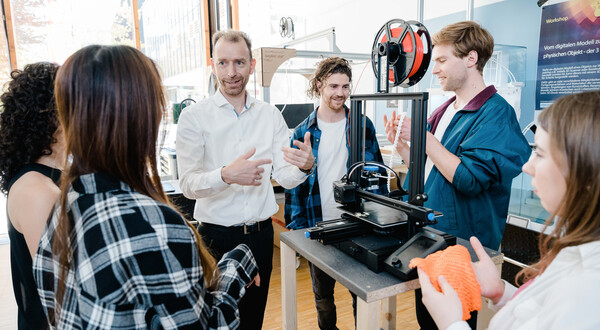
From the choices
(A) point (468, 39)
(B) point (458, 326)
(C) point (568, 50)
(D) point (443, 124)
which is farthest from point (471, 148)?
(C) point (568, 50)

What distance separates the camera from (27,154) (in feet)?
3.03

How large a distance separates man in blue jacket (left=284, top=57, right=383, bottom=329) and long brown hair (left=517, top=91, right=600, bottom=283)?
1215 millimetres

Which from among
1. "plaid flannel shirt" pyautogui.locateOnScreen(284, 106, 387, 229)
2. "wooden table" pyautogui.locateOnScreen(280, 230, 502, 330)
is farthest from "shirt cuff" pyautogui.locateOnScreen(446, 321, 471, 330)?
"plaid flannel shirt" pyautogui.locateOnScreen(284, 106, 387, 229)

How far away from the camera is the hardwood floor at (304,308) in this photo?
7.22 ft

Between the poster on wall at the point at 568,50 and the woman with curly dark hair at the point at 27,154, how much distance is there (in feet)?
8.59

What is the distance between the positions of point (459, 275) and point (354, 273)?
0.87 ft

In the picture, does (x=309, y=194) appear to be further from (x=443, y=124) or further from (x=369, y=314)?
(x=369, y=314)

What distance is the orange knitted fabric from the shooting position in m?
0.76

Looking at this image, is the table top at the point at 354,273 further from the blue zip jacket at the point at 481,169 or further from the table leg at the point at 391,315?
the table leg at the point at 391,315

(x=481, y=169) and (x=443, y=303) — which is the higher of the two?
(x=481, y=169)

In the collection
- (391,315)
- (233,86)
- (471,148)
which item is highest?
(233,86)

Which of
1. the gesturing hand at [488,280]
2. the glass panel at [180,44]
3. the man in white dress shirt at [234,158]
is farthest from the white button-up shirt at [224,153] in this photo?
the glass panel at [180,44]

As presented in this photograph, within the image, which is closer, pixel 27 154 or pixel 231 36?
pixel 27 154

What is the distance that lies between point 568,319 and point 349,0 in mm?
4303
